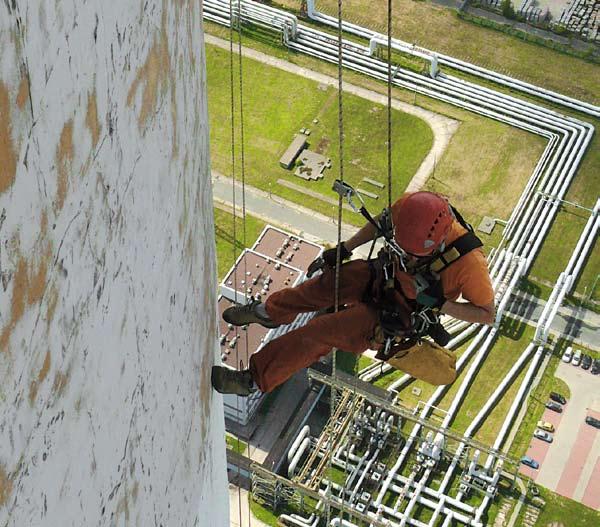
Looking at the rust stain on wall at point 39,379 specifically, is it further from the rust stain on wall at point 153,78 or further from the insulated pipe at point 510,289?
the insulated pipe at point 510,289

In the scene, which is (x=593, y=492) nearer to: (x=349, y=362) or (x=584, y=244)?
(x=349, y=362)

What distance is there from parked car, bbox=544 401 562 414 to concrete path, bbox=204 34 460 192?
964cm

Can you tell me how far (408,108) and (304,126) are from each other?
4.43 metres

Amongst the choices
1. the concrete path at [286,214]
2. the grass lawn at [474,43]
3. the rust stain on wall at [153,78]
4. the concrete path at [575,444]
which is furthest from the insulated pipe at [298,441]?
the rust stain on wall at [153,78]

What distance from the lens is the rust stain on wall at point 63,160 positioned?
430cm

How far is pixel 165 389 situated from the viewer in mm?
7059

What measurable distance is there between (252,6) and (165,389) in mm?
38393

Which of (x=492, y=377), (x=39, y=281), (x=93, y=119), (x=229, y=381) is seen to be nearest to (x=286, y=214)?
(x=492, y=377)

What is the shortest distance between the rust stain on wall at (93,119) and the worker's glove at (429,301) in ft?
22.6

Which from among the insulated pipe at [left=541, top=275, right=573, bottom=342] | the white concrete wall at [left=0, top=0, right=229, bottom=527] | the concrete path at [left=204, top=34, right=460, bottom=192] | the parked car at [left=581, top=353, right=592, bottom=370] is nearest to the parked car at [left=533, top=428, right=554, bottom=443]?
the parked car at [left=581, top=353, right=592, bottom=370]

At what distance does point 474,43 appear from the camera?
1716 inches

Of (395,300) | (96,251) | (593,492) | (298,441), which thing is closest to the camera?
(96,251)

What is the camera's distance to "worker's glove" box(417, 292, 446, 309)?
11.2 meters

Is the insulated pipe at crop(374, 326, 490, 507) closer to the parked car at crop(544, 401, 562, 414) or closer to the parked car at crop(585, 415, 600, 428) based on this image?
the parked car at crop(544, 401, 562, 414)
